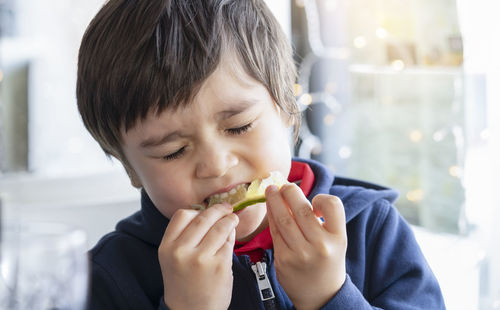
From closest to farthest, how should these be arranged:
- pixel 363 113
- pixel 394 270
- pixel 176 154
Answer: pixel 176 154
pixel 394 270
pixel 363 113

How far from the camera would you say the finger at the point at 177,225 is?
3.05 ft

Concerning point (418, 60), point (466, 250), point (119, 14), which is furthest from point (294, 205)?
point (418, 60)

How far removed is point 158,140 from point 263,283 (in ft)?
1.07

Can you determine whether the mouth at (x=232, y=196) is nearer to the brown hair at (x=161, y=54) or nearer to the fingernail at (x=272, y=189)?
the fingernail at (x=272, y=189)

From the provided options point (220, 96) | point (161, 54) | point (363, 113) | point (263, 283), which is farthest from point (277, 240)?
point (363, 113)

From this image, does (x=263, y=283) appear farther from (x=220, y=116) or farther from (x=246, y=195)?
(x=220, y=116)

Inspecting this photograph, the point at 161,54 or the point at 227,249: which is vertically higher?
the point at 161,54

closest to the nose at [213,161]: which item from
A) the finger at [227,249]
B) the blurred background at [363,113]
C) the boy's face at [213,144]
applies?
the boy's face at [213,144]

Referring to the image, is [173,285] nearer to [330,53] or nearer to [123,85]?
[123,85]

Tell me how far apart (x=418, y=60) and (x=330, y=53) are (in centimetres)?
64

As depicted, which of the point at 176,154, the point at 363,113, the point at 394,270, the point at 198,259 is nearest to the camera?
the point at 198,259

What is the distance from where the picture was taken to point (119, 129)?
108 cm

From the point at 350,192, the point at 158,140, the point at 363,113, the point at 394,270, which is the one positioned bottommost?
the point at 363,113

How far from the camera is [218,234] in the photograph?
92cm
